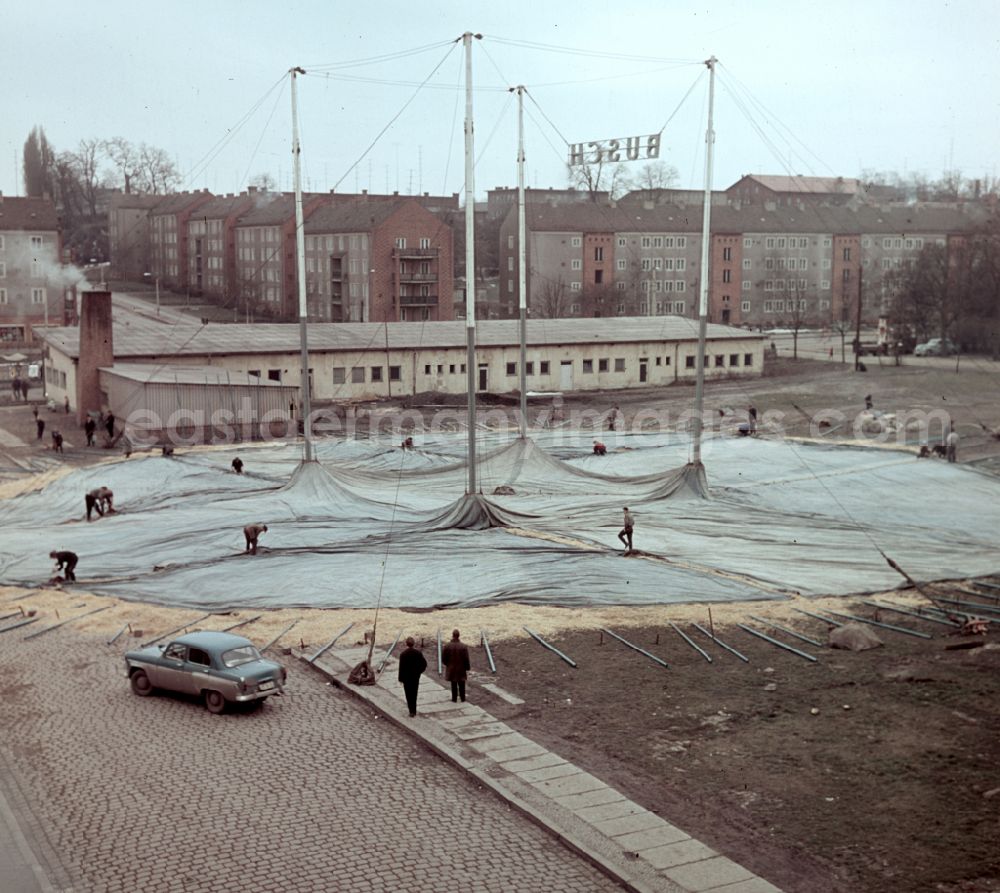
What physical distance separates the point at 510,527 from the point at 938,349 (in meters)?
57.4

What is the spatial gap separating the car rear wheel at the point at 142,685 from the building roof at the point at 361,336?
3800 centimetres

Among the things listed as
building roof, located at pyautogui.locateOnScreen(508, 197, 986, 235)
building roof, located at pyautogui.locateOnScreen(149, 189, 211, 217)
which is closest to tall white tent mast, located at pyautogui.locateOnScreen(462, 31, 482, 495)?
building roof, located at pyautogui.locateOnScreen(508, 197, 986, 235)

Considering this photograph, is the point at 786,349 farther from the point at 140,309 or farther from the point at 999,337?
the point at 140,309

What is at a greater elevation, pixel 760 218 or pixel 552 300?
pixel 760 218

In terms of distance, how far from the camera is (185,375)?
4941 centimetres

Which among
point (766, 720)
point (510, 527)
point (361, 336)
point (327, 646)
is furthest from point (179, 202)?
point (766, 720)

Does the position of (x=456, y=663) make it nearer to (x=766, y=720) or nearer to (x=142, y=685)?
(x=766, y=720)

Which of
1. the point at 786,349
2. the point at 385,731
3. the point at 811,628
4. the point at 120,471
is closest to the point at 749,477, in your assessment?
the point at 811,628

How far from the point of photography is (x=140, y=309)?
93125mm

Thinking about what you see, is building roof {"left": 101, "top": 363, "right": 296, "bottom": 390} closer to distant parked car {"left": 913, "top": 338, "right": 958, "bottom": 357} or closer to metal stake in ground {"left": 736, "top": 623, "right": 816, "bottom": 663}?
metal stake in ground {"left": 736, "top": 623, "right": 816, "bottom": 663}

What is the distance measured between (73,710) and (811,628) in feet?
42.0

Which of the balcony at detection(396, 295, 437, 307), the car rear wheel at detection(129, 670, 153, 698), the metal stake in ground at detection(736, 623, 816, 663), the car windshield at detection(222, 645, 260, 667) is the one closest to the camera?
the car windshield at detection(222, 645, 260, 667)

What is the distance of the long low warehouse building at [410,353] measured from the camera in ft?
181

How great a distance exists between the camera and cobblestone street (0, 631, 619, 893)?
12.5 m
